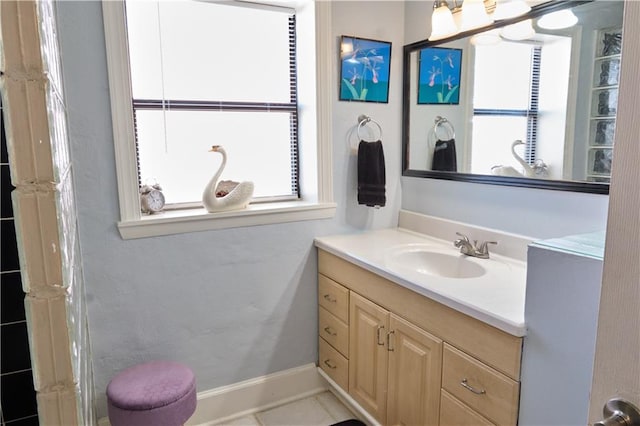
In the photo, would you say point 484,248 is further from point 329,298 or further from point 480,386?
point 329,298

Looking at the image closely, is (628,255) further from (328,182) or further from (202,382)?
(202,382)

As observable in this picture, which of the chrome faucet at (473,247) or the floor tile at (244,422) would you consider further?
the floor tile at (244,422)

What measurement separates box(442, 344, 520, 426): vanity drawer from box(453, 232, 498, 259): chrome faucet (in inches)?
22.7

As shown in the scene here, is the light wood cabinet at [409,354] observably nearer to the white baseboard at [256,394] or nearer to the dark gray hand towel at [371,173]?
the white baseboard at [256,394]

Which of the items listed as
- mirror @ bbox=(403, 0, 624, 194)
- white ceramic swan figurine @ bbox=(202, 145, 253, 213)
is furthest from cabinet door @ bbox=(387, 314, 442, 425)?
white ceramic swan figurine @ bbox=(202, 145, 253, 213)

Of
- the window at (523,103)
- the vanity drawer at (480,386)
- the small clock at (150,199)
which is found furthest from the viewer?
the small clock at (150,199)

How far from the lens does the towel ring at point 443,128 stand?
7.27 ft

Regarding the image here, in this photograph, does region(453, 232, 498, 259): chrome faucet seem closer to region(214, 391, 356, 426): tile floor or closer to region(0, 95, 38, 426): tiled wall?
region(214, 391, 356, 426): tile floor

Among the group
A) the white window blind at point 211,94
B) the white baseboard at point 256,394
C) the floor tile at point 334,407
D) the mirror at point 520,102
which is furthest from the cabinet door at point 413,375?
the white window blind at point 211,94

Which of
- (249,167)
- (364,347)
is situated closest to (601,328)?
(364,347)

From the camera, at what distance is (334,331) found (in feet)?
7.56

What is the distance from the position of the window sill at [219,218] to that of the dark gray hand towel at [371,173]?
20 centimetres

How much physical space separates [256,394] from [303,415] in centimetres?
27

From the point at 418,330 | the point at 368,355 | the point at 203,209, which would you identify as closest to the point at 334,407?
the point at 368,355
